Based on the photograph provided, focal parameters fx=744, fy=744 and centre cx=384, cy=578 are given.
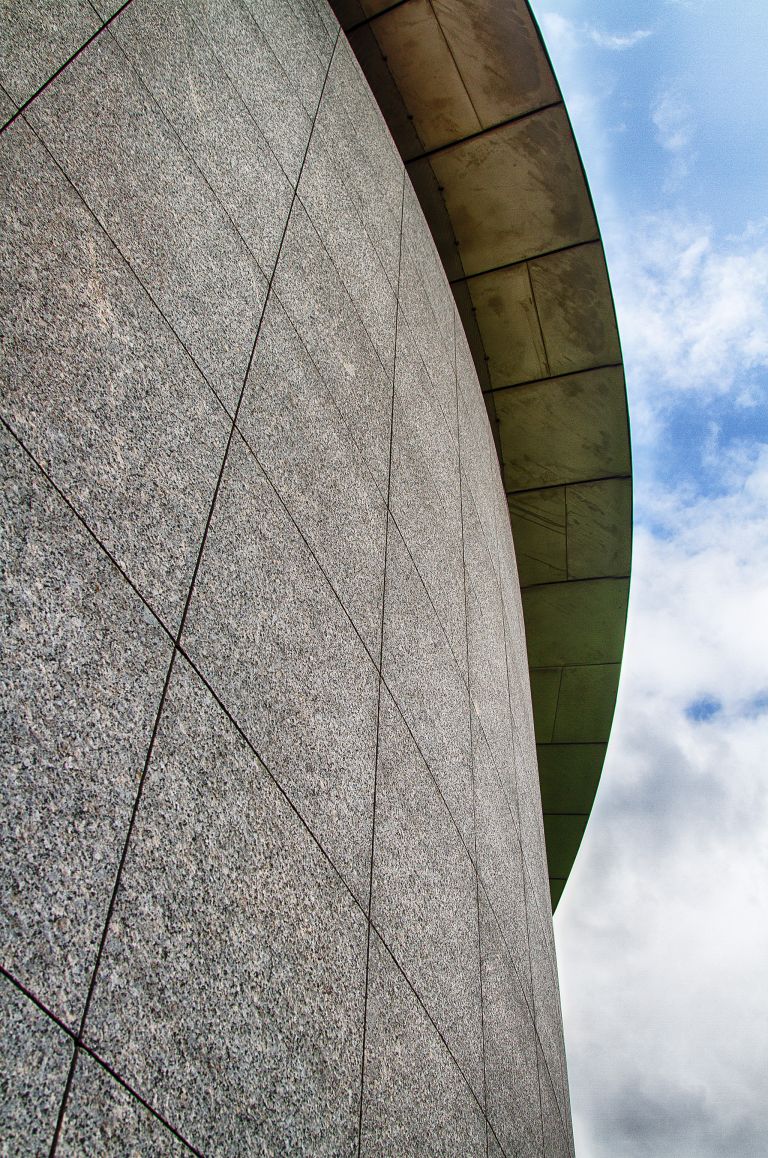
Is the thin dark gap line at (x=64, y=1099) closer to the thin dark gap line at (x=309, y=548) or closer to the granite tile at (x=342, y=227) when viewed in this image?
the thin dark gap line at (x=309, y=548)

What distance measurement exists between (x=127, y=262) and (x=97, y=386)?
0.70 m

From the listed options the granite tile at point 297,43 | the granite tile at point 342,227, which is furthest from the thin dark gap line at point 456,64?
the granite tile at point 342,227

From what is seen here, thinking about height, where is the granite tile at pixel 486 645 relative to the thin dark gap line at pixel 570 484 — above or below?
below

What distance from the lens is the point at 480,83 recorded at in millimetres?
8969

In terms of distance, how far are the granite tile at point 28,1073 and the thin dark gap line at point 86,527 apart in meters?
1.14

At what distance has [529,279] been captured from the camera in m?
10.6

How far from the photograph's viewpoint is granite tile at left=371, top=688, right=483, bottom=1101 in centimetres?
364

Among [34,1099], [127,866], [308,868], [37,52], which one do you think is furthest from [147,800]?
[37,52]

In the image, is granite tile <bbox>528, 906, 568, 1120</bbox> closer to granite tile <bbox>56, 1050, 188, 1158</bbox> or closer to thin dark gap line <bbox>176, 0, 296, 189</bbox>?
granite tile <bbox>56, 1050, 188, 1158</bbox>

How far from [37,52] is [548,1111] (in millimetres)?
7803

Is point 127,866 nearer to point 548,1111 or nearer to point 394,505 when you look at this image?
point 394,505

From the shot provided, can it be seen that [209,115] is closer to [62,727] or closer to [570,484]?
[62,727]

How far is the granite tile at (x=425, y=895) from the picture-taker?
364 cm

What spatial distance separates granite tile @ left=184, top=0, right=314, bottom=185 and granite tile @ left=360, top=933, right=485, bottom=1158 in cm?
462
